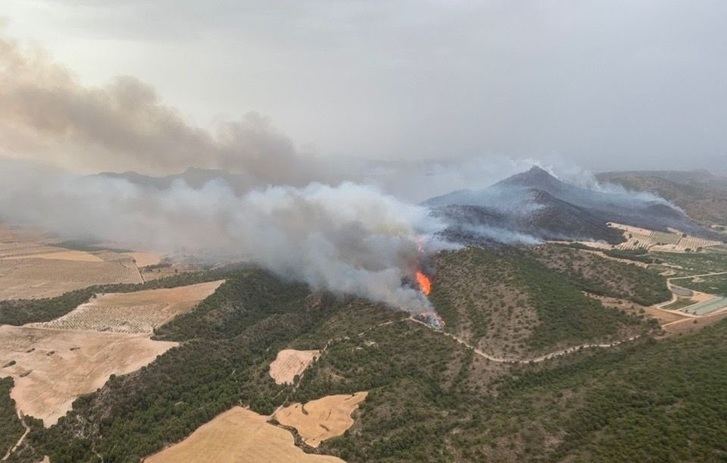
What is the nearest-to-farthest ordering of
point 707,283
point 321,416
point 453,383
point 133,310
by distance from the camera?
point 321,416 → point 453,383 → point 133,310 → point 707,283

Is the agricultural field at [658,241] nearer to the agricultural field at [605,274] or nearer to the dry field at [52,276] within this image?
the agricultural field at [605,274]

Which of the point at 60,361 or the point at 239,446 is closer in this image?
the point at 239,446

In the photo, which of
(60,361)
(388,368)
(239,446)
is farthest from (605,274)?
(60,361)

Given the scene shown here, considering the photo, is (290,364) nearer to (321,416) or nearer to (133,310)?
(321,416)

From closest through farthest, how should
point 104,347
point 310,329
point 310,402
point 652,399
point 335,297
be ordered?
point 652,399 < point 310,402 < point 104,347 < point 310,329 < point 335,297

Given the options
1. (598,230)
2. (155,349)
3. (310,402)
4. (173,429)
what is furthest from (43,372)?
(598,230)

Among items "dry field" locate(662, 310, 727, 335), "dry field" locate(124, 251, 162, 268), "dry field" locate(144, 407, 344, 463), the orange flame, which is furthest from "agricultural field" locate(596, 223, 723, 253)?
"dry field" locate(124, 251, 162, 268)

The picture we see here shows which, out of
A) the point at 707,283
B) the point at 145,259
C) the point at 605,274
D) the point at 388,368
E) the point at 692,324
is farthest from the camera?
the point at 145,259

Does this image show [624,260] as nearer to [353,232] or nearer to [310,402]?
[353,232]
